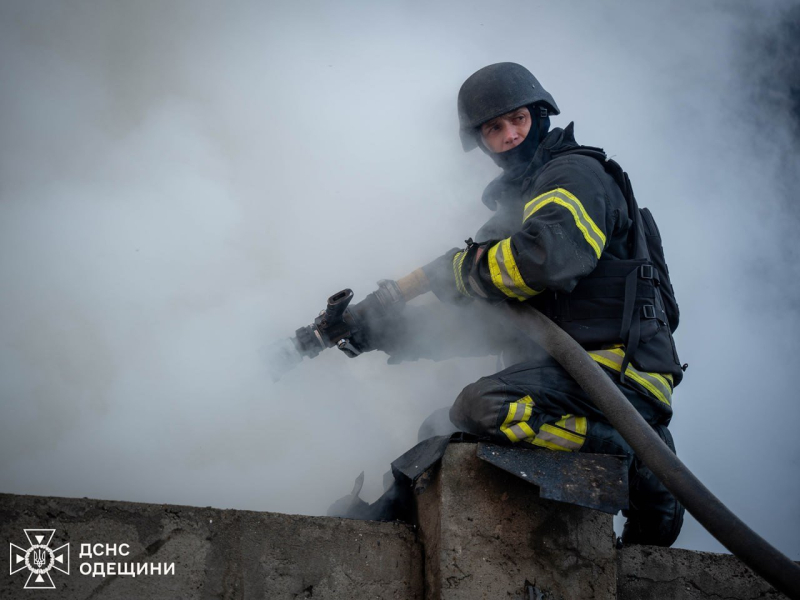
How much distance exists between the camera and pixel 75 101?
4305 mm

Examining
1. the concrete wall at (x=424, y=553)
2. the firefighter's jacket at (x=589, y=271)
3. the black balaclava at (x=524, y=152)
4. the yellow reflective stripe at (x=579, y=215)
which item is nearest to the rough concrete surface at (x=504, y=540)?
the concrete wall at (x=424, y=553)

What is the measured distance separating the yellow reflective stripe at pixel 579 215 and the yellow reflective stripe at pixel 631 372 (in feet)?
1.32

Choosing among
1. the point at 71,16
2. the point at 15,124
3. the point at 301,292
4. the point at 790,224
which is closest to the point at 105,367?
the point at 301,292

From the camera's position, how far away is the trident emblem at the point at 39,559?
224 centimetres

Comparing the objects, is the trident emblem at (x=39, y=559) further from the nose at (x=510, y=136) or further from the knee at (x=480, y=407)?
the nose at (x=510, y=136)

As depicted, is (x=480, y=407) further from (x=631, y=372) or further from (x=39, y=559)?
(x=39, y=559)

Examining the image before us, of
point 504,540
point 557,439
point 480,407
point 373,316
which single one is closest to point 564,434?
point 557,439

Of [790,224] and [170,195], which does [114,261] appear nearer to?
[170,195]

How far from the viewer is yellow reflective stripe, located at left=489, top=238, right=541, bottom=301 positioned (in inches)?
113

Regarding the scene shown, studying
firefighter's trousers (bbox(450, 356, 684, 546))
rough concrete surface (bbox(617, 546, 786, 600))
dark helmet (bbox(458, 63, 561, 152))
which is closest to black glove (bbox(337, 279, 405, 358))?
firefighter's trousers (bbox(450, 356, 684, 546))

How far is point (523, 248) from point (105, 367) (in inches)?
95.2

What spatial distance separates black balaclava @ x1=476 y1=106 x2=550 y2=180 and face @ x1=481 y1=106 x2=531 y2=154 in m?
0.02

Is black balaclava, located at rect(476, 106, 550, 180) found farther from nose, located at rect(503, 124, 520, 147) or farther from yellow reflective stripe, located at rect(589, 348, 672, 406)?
yellow reflective stripe, located at rect(589, 348, 672, 406)

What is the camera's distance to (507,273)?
289 centimetres
